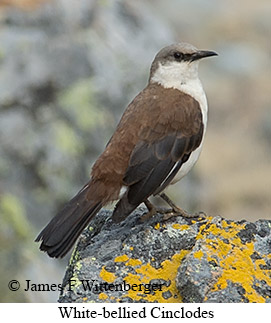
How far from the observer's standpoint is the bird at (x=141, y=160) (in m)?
6.32

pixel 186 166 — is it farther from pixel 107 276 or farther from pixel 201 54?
pixel 107 276

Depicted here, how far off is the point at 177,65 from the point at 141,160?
1.27 meters

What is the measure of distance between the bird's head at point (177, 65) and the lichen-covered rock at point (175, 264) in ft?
4.85

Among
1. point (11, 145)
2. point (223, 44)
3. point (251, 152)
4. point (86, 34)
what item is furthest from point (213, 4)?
point (11, 145)

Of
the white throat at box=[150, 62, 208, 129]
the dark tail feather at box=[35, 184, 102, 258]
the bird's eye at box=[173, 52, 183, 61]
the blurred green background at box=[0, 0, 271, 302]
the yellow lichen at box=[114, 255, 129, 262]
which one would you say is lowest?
the yellow lichen at box=[114, 255, 129, 262]

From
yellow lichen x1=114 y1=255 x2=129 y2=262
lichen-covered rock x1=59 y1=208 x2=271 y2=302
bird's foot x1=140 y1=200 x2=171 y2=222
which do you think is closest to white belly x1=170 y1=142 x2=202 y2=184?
bird's foot x1=140 y1=200 x2=171 y2=222

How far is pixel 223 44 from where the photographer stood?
21.3m

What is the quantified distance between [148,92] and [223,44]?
14.4m

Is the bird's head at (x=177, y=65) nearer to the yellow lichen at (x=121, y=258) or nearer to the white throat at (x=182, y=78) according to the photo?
the white throat at (x=182, y=78)

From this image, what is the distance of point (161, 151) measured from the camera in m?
6.75

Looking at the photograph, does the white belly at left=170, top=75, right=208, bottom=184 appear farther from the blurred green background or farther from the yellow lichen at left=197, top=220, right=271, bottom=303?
the blurred green background

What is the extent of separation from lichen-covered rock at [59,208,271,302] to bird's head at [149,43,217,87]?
1478 millimetres

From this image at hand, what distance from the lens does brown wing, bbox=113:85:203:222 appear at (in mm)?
6508

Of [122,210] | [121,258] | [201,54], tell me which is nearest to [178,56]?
[201,54]
